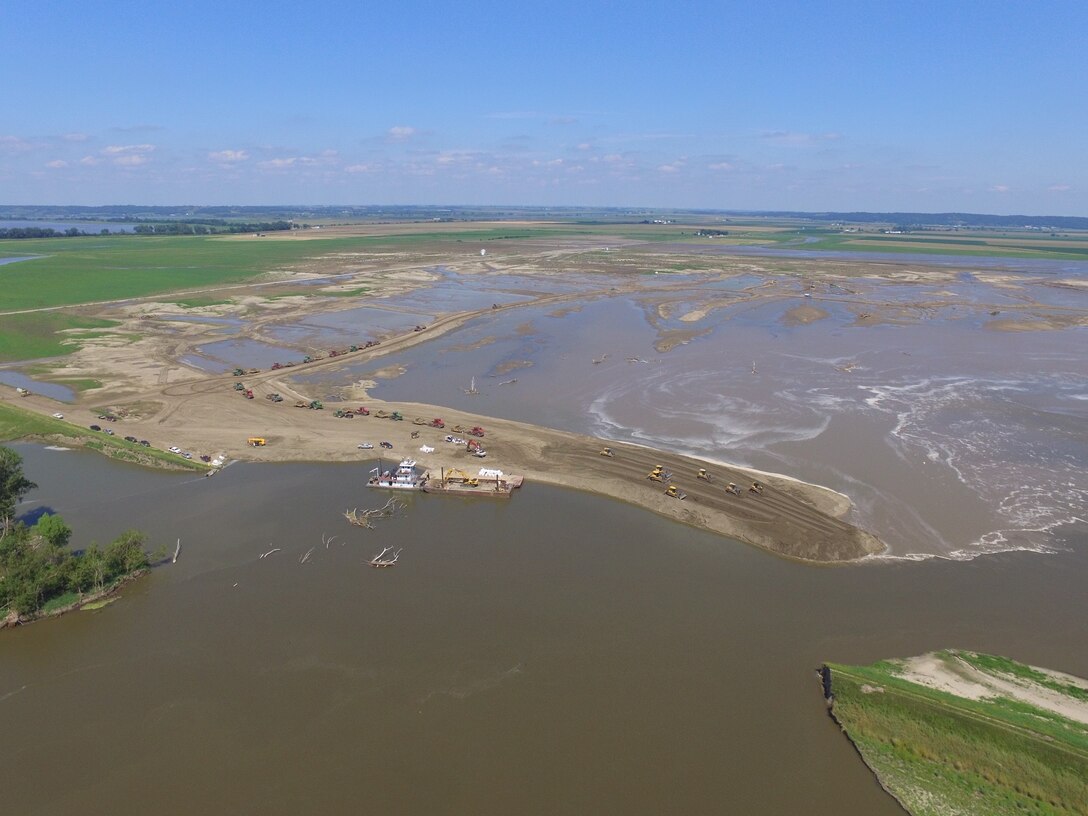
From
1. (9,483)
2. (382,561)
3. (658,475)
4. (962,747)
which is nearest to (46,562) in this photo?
(9,483)

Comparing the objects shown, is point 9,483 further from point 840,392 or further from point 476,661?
point 840,392

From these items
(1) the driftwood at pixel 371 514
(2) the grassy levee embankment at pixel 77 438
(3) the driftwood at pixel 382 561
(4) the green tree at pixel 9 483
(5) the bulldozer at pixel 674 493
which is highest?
(4) the green tree at pixel 9 483

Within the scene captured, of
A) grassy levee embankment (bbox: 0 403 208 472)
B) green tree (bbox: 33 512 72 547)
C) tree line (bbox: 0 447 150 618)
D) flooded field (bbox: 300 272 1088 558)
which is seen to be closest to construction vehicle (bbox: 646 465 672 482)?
flooded field (bbox: 300 272 1088 558)

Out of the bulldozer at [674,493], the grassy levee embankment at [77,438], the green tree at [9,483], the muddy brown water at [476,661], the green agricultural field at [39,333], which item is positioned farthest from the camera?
the green agricultural field at [39,333]

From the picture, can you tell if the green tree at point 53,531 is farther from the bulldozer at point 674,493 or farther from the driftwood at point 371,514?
the bulldozer at point 674,493

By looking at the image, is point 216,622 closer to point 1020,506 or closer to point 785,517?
point 785,517

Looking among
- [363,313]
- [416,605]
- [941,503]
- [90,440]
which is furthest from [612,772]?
[363,313]

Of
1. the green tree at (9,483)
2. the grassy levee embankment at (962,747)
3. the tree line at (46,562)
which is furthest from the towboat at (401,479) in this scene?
the grassy levee embankment at (962,747)

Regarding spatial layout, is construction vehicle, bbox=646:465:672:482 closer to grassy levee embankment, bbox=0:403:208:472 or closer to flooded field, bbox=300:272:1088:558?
flooded field, bbox=300:272:1088:558
